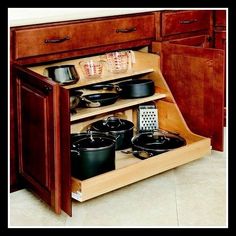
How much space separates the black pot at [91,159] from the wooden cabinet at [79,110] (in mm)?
62

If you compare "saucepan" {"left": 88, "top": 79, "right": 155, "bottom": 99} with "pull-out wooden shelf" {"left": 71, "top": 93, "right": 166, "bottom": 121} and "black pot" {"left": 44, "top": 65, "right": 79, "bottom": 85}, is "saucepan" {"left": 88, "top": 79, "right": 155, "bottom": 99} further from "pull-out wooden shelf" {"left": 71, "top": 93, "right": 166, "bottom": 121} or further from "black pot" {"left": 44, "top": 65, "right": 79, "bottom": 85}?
"black pot" {"left": 44, "top": 65, "right": 79, "bottom": 85}

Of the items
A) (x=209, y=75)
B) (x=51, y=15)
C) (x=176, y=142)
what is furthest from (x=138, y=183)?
(x=51, y=15)

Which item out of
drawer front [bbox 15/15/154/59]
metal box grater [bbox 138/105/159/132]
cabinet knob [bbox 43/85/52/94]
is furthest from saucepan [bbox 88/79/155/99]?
cabinet knob [bbox 43/85/52/94]

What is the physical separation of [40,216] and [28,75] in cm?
59

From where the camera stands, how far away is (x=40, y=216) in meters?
2.33

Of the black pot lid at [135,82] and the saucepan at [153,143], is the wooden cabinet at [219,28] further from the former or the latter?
the saucepan at [153,143]

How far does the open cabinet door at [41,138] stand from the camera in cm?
214

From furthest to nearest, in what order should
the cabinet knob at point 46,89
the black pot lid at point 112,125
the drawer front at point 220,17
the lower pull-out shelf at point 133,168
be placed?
the drawer front at point 220,17
the black pot lid at point 112,125
the lower pull-out shelf at point 133,168
the cabinet knob at point 46,89

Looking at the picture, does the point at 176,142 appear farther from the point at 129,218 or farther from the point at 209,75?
the point at 129,218

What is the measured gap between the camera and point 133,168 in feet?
7.99

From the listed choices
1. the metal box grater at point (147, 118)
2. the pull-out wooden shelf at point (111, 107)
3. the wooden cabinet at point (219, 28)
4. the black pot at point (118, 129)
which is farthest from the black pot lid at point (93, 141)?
the wooden cabinet at point (219, 28)

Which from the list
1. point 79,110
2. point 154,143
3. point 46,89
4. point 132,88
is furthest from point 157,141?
point 46,89

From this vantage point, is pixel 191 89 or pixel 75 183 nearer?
pixel 75 183

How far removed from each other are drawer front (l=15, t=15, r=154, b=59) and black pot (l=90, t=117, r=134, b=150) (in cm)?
41
